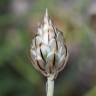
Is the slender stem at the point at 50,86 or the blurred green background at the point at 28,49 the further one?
the blurred green background at the point at 28,49

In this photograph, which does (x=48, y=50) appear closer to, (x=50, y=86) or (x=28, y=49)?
(x=50, y=86)

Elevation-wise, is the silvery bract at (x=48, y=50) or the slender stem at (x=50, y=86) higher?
the silvery bract at (x=48, y=50)

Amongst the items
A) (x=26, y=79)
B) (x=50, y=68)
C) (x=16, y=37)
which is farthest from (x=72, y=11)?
(x=50, y=68)

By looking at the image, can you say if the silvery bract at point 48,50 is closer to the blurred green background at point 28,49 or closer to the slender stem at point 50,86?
the slender stem at point 50,86

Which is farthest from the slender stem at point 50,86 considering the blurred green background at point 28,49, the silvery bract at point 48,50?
the blurred green background at point 28,49

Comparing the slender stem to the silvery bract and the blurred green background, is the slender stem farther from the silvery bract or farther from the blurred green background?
Result: the blurred green background

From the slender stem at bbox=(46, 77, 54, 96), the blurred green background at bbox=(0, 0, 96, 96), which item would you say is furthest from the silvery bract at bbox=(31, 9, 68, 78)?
the blurred green background at bbox=(0, 0, 96, 96)

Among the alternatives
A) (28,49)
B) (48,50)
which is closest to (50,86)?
(48,50)
